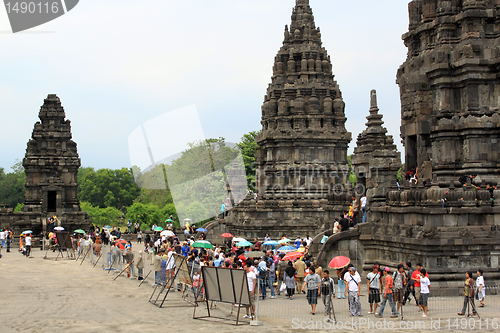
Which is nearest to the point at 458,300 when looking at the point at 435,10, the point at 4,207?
the point at 435,10

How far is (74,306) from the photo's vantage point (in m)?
17.4

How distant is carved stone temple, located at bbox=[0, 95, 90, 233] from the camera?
49.3m

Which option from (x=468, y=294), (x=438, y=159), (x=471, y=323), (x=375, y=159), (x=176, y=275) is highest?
(x=375, y=159)

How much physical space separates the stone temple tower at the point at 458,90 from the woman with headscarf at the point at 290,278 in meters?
5.94

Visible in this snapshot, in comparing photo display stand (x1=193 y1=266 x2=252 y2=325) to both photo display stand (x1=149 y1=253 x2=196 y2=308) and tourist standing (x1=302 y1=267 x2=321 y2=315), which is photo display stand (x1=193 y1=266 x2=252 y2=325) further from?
photo display stand (x1=149 y1=253 x2=196 y2=308)

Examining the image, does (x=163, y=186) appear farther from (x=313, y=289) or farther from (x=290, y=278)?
(x=313, y=289)

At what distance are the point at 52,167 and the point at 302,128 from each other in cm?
2336

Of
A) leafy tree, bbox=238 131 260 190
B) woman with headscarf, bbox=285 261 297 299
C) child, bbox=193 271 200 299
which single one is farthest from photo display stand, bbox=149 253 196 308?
leafy tree, bbox=238 131 260 190

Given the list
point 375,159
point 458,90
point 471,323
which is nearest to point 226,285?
point 471,323

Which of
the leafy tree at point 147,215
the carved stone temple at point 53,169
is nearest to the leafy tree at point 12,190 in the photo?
the leafy tree at point 147,215

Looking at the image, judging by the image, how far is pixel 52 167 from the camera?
51000mm

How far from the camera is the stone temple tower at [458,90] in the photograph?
66.1ft

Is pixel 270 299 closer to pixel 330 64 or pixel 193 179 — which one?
pixel 330 64

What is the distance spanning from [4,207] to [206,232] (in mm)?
18447
